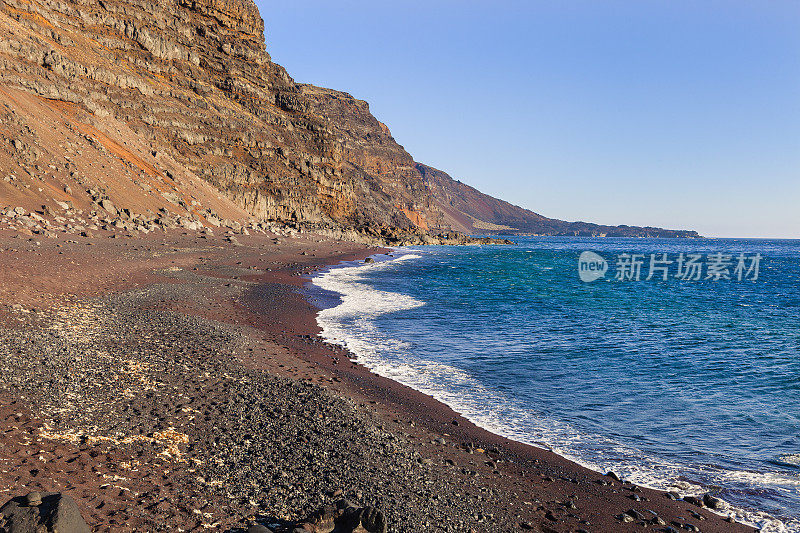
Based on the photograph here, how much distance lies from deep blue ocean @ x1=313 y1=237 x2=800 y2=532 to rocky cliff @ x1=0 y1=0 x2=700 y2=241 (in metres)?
26.4

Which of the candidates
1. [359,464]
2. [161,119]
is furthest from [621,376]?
[161,119]

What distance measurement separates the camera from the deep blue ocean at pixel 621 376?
10.6 meters

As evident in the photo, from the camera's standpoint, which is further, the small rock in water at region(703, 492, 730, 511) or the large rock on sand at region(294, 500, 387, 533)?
the small rock in water at region(703, 492, 730, 511)

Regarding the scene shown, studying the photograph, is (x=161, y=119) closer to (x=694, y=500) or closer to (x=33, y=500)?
(x=33, y=500)

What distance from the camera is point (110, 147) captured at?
54.9 metres

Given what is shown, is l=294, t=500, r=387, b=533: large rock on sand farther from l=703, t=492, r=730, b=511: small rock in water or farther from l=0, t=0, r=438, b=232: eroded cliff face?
l=0, t=0, r=438, b=232: eroded cliff face

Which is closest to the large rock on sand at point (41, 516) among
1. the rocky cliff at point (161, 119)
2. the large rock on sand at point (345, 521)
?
the large rock on sand at point (345, 521)

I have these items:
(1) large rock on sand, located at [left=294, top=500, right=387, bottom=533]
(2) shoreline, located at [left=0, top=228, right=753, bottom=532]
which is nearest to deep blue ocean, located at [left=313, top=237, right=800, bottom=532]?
(2) shoreline, located at [left=0, top=228, right=753, bottom=532]

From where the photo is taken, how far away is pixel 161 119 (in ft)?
240

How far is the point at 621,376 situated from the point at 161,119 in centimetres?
7591

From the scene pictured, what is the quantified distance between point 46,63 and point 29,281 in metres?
51.4

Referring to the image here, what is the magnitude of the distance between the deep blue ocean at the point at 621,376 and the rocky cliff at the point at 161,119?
26365 mm

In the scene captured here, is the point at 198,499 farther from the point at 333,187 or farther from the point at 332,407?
the point at 333,187

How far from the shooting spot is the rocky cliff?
144 ft
